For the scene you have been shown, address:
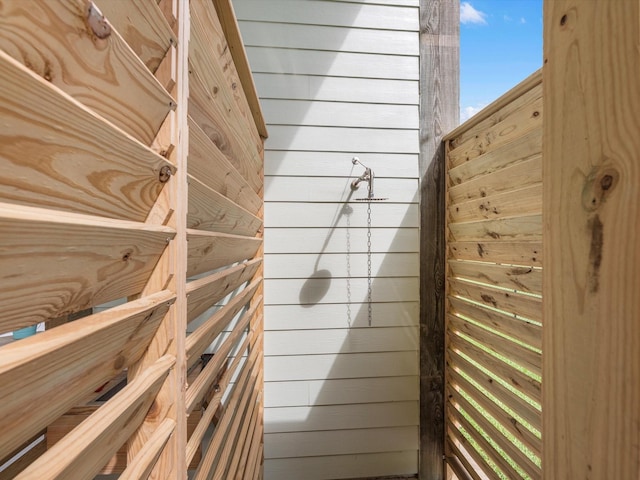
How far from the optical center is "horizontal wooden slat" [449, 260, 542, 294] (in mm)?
1212

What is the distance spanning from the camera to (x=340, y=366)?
1891mm

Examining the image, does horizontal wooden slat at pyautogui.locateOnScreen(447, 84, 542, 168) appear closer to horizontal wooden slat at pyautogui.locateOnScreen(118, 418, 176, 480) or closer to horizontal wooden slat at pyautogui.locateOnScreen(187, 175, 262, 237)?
horizontal wooden slat at pyautogui.locateOnScreen(187, 175, 262, 237)

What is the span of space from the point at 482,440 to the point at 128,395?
1811 mm

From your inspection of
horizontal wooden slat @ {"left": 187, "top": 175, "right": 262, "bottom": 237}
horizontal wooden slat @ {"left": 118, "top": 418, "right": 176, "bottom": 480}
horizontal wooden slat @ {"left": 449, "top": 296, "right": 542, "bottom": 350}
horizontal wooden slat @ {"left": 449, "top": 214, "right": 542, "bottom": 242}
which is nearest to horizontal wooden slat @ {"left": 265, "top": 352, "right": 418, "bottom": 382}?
horizontal wooden slat @ {"left": 449, "top": 296, "right": 542, "bottom": 350}

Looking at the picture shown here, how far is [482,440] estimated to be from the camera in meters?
1.55

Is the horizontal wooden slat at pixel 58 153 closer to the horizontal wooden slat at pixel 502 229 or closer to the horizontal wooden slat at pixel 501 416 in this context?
the horizontal wooden slat at pixel 502 229

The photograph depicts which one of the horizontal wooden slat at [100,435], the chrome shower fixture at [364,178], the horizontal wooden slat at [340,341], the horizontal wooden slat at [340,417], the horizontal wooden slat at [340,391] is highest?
the chrome shower fixture at [364,178]

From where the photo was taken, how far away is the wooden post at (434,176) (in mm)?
1918

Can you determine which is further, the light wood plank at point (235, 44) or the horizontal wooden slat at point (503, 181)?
the horizontal wooden slat at point (503, 181)

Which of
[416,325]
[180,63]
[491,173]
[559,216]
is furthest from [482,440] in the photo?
[180,63]

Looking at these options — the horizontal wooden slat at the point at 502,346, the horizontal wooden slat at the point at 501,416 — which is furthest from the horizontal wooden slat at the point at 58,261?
the horizontal wooden slat at the point at 501,416

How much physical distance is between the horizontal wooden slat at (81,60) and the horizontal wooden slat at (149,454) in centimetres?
46

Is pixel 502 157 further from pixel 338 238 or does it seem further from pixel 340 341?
pixel 340 341

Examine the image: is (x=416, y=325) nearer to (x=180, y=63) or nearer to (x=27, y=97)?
(x=180, y=63)
